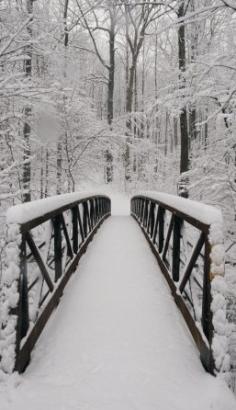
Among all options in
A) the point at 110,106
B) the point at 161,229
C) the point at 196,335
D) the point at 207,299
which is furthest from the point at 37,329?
the point at 110,106

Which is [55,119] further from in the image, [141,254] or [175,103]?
[141,254]

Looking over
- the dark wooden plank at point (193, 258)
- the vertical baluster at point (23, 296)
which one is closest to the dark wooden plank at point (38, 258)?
the vertical baluster at point (23, 296)

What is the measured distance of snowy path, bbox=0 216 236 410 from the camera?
2633 mm

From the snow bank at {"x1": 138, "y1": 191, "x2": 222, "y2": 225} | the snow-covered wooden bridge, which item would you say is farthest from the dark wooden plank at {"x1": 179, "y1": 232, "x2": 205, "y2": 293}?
the snow bank at {"x1": 138, "y1": 191, "x2": 222, "y2": 225}

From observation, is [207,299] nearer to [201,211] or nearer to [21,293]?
[201,211]

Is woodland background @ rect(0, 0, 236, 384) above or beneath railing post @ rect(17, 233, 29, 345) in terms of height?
above

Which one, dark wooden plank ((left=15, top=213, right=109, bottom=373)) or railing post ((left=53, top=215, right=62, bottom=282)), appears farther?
railing post ((left=53, top=215, right=62, bottom=282))

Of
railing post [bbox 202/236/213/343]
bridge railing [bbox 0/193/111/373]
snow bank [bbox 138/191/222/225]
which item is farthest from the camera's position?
snow bank [bbox 138/191/222/225]

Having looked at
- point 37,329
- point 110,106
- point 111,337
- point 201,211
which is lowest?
point 111,337

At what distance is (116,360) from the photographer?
3.16 metres

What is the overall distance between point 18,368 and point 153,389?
3.43 ft

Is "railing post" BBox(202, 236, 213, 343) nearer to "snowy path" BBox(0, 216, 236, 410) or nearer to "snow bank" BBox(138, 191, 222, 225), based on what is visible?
"snow bank" BBox(138, 191, 222, 225)

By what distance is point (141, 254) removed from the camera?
7332 mm

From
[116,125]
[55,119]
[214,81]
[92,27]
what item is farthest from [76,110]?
[92,27]
